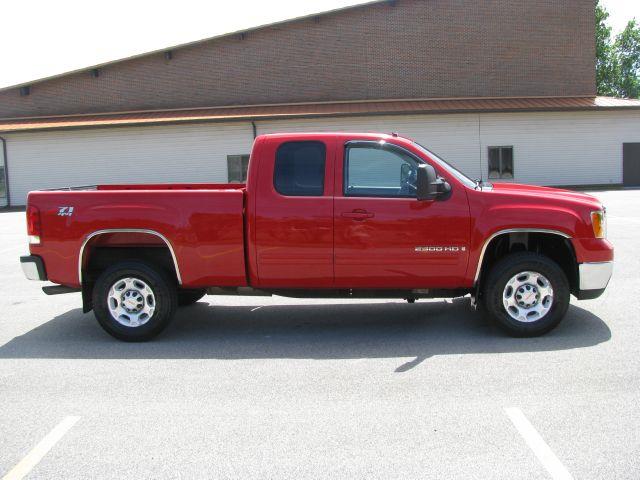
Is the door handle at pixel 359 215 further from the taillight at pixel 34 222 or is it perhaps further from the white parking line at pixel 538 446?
the taillight at pixel 34 222

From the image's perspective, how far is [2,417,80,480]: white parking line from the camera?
3.87m

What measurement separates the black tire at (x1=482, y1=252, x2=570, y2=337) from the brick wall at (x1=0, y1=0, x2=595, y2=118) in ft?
90.6

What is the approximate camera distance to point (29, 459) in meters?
4.05

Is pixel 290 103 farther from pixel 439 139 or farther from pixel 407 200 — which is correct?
pixel 407 200

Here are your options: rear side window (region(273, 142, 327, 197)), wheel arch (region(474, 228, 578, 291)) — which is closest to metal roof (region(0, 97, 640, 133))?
wheel arch (region(474, 228, 578, 291))

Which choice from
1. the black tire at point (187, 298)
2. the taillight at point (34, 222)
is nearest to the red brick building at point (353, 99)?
the black tire at point (187, 298)

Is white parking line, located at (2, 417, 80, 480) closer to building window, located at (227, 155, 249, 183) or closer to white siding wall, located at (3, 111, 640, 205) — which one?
white siding wall, located at (3, 111, 640, 205)

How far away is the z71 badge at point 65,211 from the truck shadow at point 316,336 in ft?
4.32

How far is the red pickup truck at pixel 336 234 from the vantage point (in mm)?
6383

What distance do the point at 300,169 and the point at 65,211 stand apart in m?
2.40

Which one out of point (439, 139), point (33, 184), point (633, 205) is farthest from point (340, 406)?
point (33, 184)

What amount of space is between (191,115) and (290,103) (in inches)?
194

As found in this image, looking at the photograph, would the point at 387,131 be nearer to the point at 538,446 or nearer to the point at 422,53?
the point at 422,53

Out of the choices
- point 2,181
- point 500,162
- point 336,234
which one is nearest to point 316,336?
point 336,234
